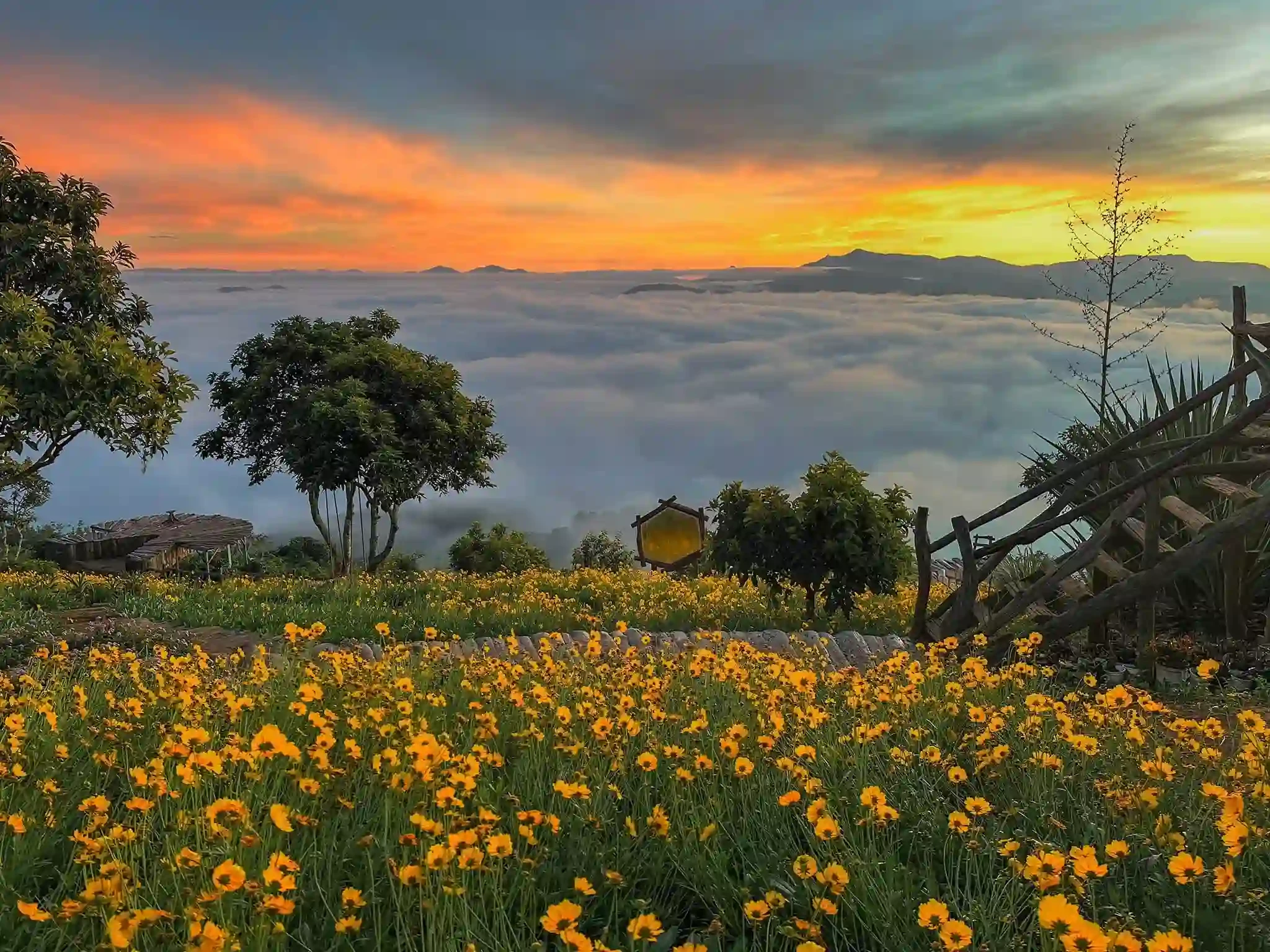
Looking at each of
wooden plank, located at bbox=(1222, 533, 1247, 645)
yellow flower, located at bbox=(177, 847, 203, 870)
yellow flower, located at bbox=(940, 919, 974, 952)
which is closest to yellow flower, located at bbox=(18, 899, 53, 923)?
yellow flower, located at bbox=(177, 847, 203, 870)

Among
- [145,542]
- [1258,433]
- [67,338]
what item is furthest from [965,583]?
[145,542]

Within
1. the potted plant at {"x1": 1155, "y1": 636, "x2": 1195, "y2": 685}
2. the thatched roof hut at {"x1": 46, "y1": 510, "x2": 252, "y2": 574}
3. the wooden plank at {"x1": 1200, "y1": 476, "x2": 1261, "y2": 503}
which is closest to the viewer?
the potted plant at {"x1": 1155, "y1": 636, "x2": 1195, "y2": 685}

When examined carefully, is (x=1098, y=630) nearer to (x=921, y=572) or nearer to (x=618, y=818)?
(x=921, y=572)

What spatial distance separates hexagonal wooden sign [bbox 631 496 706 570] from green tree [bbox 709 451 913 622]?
9452mm

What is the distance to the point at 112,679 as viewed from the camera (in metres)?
5.84

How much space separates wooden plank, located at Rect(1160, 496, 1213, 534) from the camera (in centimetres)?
790

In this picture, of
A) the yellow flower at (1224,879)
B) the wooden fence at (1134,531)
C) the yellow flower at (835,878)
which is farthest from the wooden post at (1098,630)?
the yellow flower at (835,878)

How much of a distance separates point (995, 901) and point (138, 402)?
1326 centimetres

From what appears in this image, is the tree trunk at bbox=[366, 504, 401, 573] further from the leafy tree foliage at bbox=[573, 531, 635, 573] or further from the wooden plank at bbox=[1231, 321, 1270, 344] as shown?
the wooden plank at bbox=[1231, 321, 1270, 344]

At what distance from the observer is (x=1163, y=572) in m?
7.05

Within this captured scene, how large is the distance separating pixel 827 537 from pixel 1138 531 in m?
2.78

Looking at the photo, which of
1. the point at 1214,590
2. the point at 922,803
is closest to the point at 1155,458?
the point at 1214,590

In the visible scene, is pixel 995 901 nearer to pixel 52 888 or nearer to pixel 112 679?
pixel 52 888

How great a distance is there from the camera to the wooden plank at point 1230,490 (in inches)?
321
